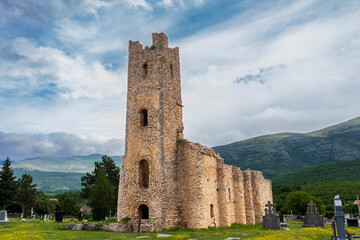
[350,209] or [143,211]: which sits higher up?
[143,211]

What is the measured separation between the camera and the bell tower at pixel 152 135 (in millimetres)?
20641

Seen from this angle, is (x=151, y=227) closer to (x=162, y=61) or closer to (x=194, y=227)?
(x=194, y=227)

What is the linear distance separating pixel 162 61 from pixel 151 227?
42.5 ft

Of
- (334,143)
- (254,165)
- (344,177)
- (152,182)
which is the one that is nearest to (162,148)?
(152,182)

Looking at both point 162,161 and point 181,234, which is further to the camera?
point 162,161

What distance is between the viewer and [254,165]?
153 m

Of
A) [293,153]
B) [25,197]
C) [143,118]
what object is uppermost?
[293,153]

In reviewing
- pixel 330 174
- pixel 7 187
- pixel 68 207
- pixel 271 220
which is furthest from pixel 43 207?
pixel 330 174

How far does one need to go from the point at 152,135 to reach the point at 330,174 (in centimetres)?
8926

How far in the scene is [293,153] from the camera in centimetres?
16900

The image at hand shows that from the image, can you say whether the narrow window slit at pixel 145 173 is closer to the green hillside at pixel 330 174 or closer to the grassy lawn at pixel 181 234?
the grassy lawn at pixel 181 234

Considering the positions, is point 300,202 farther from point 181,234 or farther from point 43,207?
point 43,207

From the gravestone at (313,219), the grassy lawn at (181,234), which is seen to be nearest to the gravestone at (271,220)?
the grassy lawn at (181,234)

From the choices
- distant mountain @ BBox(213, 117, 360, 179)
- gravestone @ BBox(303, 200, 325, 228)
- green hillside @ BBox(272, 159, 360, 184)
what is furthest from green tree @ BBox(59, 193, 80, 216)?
distant mountain @ BBox(213, 117, 360, 179)
